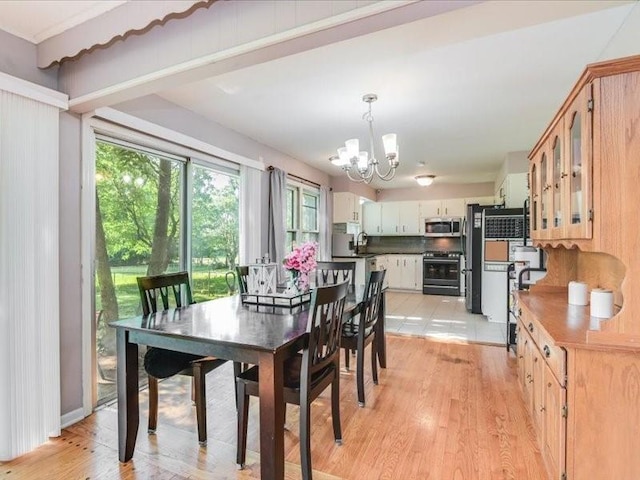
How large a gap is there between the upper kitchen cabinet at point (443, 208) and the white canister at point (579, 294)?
5.58m

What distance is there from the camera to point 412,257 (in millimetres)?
7895

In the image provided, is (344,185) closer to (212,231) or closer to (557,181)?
(212,231)

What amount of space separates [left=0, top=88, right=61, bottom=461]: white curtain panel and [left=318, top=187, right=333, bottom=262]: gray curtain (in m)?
4.40

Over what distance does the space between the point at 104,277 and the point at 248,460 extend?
5.88ft

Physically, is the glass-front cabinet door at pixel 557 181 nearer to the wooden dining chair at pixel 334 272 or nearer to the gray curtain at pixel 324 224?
the wooden dining chair at pixel 334 272

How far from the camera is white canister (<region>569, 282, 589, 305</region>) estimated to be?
2.30 metres

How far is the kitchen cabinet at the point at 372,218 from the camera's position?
8.41 metres

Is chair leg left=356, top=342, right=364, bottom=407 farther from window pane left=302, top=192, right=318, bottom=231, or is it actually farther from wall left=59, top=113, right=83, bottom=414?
window pane left=302, top=192, right=318, bottom=231

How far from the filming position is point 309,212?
616 centimetres

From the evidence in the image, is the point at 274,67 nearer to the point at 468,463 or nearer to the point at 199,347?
the point at 199,347

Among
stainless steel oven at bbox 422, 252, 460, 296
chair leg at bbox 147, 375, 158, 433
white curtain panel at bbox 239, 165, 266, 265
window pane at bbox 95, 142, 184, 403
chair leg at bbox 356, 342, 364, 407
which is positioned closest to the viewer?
chair leg at bbox 147, 375, 158, 433

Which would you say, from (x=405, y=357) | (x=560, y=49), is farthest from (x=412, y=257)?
(x=560, y=49)

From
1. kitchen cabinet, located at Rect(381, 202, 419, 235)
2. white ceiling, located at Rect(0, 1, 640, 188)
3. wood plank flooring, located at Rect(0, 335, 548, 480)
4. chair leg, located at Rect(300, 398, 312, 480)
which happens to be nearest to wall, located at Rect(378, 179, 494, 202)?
kitchen cabinet, located at Rect(381, 202, 419, 235)

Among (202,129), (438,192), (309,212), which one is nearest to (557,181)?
(202,129)
